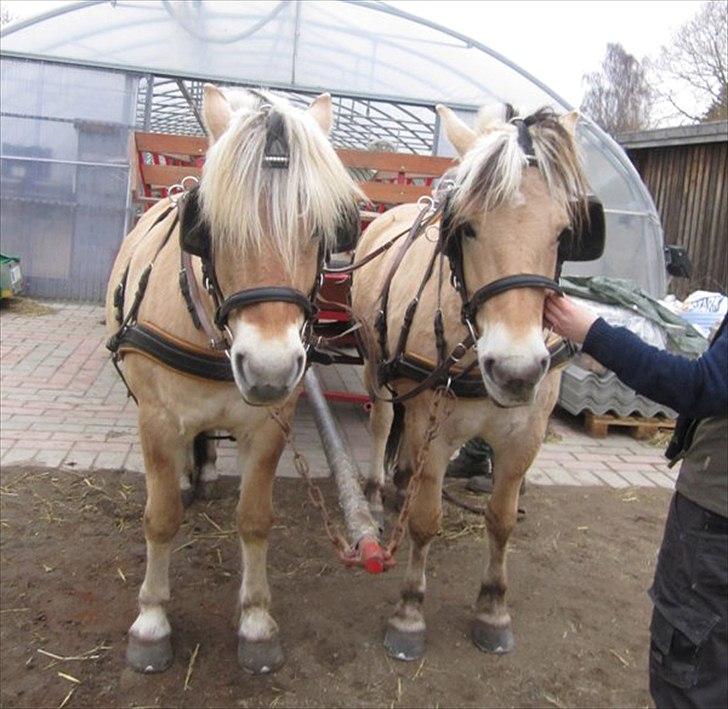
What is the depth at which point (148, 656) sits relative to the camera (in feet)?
8.47

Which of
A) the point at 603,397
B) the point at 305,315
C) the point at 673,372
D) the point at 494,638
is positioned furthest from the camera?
the point at 603,397

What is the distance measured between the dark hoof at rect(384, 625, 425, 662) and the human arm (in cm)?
152

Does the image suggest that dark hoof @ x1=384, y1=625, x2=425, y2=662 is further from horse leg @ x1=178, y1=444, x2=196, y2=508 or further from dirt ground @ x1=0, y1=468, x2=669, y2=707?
horse leg @ x1=178, y1=444, x2=196, y2=508

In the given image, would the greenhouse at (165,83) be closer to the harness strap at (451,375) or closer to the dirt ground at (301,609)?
the dirt ground at (301,609)

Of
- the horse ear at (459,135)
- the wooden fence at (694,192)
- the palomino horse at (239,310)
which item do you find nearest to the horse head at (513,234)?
the horse ear at (459,135)

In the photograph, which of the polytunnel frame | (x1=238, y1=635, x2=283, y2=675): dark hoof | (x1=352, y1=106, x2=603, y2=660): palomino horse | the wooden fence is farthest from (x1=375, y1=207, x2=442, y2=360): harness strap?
the wooden fence

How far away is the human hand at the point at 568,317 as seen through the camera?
1842 mm

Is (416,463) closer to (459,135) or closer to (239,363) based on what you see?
(239,363)

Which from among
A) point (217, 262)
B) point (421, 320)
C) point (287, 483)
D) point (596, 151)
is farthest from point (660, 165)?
point (217, 262)

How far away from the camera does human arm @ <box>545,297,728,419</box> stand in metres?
1.64

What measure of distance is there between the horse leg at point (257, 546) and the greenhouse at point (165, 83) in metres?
6.89

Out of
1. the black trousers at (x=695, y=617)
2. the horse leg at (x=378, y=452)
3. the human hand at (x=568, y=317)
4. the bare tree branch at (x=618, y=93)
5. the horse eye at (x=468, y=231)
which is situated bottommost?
the horse leg at (x=378, y=452)

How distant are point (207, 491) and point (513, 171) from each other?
2.75 meters

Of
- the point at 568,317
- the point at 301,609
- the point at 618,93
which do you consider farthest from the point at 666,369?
the point at 618,93
